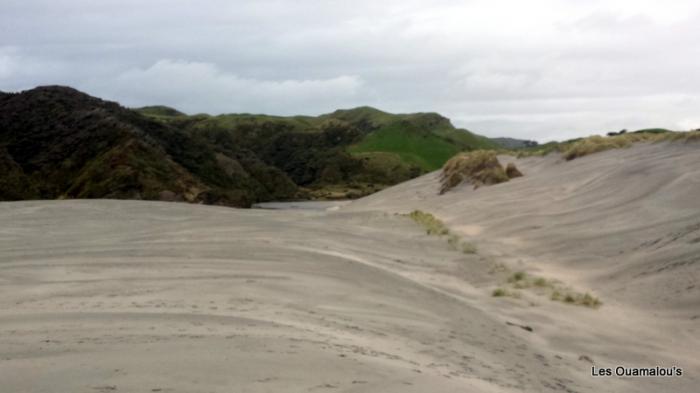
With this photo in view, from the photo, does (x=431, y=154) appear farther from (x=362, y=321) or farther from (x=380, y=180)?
(x=362, y=321)

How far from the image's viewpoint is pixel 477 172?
29031 mm

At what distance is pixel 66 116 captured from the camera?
33.4 meters

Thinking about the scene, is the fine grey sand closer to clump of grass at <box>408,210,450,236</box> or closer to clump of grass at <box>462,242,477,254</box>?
clump of grass at <box>462,242,477,254</box>

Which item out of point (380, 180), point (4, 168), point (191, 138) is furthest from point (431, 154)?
point (4, 168)

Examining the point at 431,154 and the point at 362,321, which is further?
the point at 431,154

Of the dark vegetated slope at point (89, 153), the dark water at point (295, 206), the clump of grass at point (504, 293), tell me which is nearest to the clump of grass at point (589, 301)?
the clump of grass at point (504, 293)

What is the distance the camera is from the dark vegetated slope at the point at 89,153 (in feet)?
86.5

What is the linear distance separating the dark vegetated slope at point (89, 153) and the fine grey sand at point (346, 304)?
37.7 feet

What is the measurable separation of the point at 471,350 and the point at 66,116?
105 feet

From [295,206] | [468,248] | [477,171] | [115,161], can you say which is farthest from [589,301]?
[295,206]

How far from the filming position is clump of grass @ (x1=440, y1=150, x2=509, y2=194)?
1054 inches

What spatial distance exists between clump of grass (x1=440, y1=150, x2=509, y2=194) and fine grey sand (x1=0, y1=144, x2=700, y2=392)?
11.4 meters

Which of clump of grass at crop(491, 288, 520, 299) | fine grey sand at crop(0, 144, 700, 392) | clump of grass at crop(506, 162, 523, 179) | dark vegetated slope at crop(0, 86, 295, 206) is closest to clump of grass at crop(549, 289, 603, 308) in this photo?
fine grey sand at crop(0, 144, 700, 392)

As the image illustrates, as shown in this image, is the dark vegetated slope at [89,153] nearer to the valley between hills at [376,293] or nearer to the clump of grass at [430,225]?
the valley between hills at [376,293]
